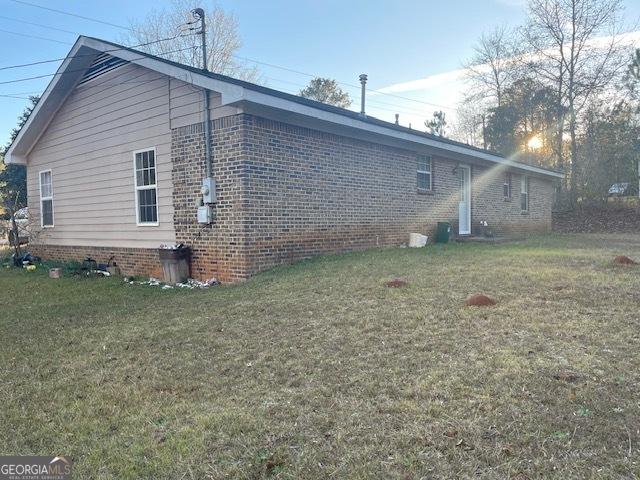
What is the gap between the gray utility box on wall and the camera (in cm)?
888

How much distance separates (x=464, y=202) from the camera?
48.5ft

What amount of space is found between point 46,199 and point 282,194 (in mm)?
8587

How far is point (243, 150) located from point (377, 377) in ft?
18.1

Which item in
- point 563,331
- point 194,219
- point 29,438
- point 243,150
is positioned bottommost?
point 29,438

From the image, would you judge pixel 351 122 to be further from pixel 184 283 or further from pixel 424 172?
pixel 184 283

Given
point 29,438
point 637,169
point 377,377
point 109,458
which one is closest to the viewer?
point 109,458

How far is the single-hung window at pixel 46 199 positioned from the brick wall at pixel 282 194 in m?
6.20

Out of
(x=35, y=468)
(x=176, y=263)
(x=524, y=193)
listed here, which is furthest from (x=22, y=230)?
(x=524, y=193)

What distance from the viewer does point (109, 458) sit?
2674mm

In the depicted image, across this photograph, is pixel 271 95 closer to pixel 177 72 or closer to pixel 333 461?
pixel 177 72

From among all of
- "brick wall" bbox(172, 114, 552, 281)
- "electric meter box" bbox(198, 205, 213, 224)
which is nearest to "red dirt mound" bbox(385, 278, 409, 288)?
"brick wall" bbox(172, 114, 552, 281)

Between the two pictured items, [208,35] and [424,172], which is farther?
[208,35]

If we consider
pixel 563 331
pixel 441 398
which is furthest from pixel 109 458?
pixel 563 331

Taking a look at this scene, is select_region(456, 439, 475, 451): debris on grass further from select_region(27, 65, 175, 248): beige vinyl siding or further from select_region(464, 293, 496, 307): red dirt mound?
select_region(27, 65, 175, 248): beige vinyl siding
